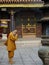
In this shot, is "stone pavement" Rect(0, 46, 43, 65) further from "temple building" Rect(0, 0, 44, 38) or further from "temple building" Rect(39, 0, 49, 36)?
"temple building" Rect(0, 0, 44, 38)

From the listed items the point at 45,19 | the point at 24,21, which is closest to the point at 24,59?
the point at 45,19

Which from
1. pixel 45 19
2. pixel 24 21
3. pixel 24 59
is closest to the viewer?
pixel 45 19

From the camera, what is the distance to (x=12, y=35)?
16.1 m

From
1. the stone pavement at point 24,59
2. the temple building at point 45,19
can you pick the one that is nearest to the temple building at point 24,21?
the stone pavement at point 24,59

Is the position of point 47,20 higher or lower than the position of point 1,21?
higher

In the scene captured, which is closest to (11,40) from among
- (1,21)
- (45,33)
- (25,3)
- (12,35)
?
(12,35)

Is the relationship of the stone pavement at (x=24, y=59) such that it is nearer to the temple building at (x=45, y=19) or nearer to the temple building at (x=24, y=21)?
the temple building at (x=45, y=19)

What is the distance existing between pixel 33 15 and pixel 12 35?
24.1 metres

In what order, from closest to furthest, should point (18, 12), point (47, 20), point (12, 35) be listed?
point (47, 20), point (12, 35), point (18, 12)

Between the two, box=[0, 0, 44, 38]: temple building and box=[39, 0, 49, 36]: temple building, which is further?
box=[0, 0, 44, 38]: temple building

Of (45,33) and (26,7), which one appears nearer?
(45,33)

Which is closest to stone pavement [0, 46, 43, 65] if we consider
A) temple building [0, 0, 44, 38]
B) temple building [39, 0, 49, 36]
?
temple building [39, 0, 49, 36]

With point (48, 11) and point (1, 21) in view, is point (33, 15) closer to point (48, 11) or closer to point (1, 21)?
point (1, 21)

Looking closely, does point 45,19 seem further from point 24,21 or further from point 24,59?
point 24,21
